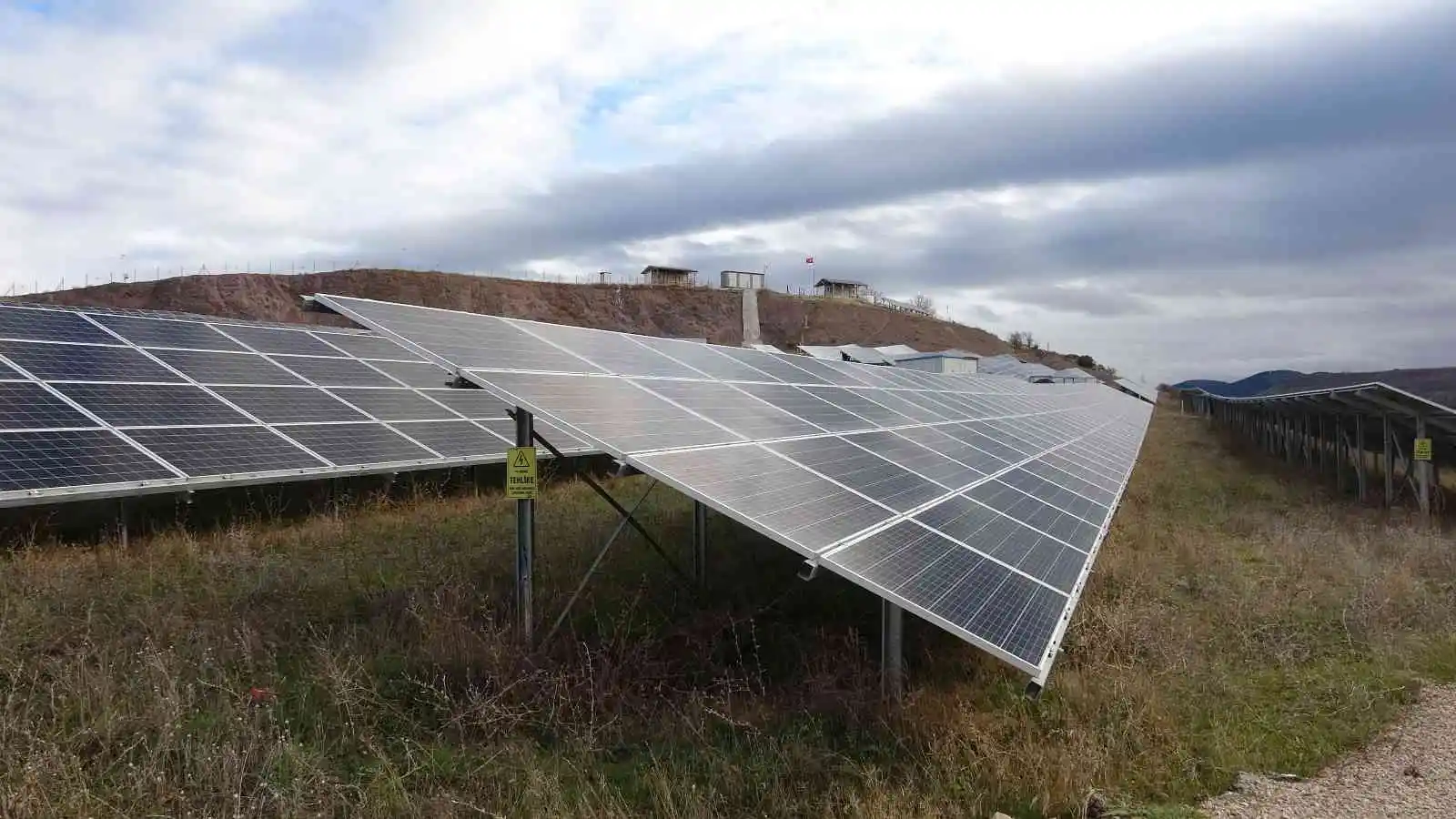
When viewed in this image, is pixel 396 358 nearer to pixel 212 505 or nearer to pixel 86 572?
pixel 212 505

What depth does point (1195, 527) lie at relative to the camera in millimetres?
18031

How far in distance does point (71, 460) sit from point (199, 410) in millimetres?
2949

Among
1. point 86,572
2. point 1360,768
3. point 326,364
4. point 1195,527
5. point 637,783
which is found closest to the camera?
point 637,783

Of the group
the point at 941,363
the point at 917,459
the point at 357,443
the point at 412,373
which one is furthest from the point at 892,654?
the point at 941,363

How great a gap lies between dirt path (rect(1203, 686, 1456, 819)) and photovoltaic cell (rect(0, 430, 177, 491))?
43.5 ft

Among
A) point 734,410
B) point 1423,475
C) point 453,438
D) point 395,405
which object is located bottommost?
point 1423,475

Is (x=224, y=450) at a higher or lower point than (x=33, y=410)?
lower

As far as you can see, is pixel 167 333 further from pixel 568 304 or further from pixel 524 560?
pixel 568 304

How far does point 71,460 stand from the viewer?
39.0 feet

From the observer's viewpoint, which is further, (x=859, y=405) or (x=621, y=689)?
(x=859, y=405)

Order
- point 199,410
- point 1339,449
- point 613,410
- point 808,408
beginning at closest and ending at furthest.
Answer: point 613,410 < point 808,408 < point 199,410 < point 1339,449

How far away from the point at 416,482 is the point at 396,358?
7.25 meters

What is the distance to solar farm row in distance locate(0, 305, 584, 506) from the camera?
12219mm

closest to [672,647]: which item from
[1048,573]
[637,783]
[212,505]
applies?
[637,783]
